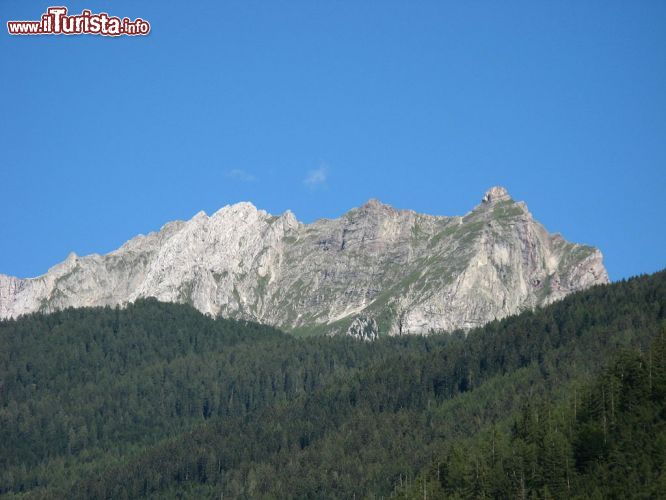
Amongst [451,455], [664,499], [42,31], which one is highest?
[42,31]

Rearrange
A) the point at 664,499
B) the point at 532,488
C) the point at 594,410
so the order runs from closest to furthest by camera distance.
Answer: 1. the point at 664,499
2. the point at 532,488
3. the point at 594,410

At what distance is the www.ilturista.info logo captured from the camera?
192000 millimetres

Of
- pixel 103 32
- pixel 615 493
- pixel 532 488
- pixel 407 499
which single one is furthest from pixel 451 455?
pixel 103 32

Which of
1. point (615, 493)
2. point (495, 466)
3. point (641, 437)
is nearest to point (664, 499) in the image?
point (615, 493)

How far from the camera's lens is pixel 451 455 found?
199 meters

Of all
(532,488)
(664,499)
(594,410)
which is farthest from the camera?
(594,410)

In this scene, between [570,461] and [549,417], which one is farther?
[549,417]

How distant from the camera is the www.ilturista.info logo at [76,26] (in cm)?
19200

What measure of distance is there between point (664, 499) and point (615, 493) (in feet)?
28.4

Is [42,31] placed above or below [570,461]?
above

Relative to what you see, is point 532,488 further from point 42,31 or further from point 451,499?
point 42,31

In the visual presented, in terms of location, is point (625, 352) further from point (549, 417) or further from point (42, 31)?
point (42, 31)

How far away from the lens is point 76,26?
195000 millimetres

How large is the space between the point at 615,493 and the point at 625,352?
35.3 meters
